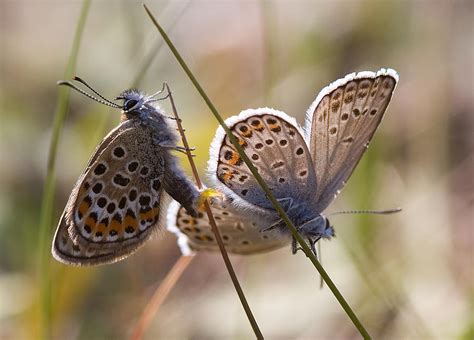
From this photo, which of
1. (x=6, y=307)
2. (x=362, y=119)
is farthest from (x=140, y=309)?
(x=362, y=119)

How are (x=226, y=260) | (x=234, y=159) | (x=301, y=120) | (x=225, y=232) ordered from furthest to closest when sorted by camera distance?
(x=301, y=120) < (x=225, y=232) < (x=234, y=159) < (x=226, y=260)

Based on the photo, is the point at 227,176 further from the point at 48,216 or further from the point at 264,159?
the point at 48,216

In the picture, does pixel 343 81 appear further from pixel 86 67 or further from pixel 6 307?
pixel 86 67

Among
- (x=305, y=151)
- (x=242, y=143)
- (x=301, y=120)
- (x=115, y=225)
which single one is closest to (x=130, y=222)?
(x=115, y=225)

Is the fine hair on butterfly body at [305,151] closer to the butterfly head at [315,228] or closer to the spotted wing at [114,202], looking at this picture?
the butterfly head at [315,228]

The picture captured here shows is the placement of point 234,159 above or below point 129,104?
below

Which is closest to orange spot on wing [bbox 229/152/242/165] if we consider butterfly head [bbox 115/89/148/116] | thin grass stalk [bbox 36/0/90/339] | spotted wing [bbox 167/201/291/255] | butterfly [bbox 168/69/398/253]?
butterfly [bbox 168/69/398/253]

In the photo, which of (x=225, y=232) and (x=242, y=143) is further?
(x=225, y=232)
